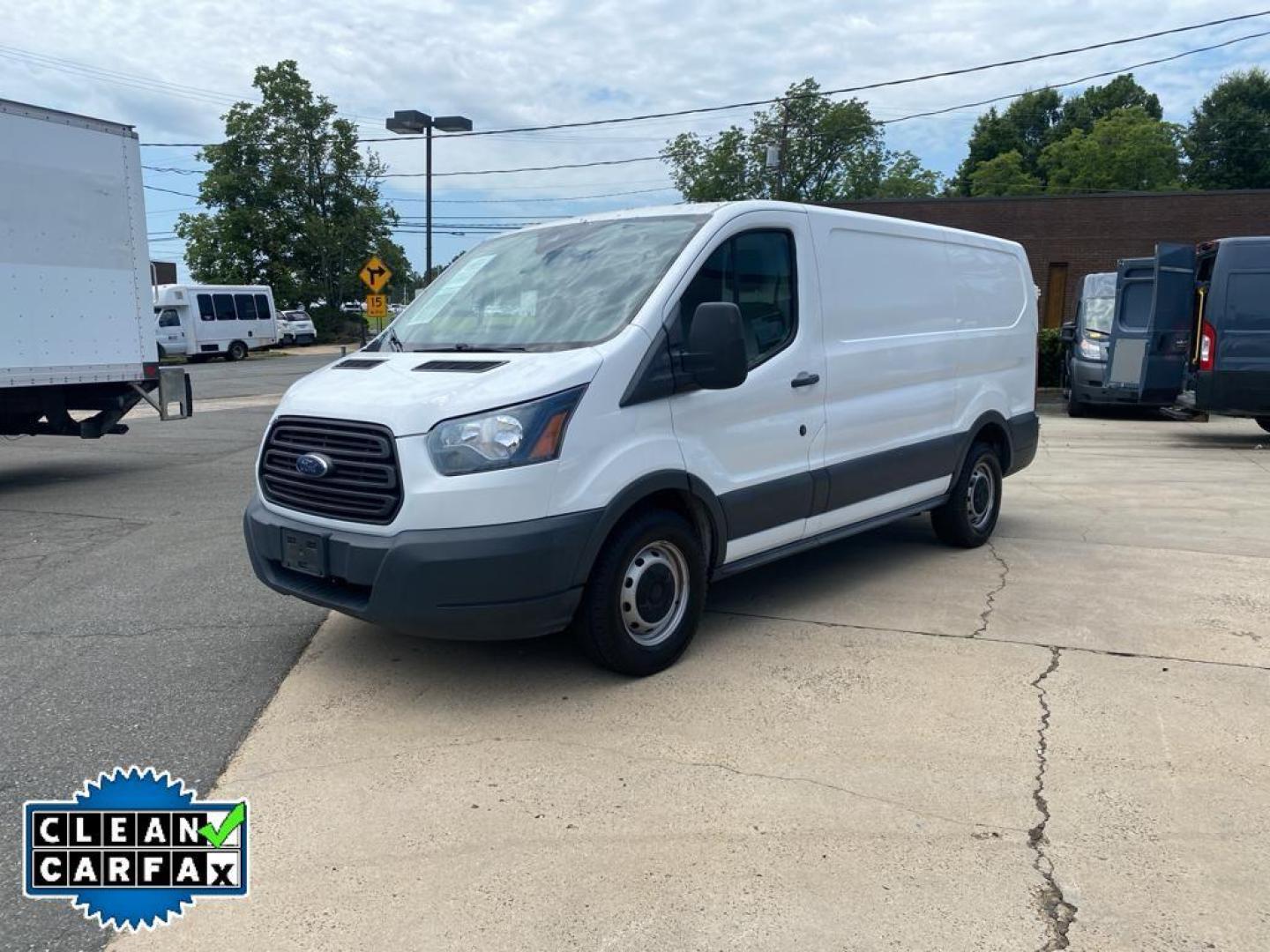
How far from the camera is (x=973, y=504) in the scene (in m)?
6.75

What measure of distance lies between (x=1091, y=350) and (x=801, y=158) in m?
50.8

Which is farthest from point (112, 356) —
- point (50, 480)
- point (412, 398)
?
point (412, 398)

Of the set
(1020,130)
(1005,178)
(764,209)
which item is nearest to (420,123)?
(764,209)

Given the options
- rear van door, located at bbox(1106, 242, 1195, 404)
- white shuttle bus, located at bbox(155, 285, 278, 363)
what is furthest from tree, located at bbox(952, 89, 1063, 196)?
rear van door, located at bbox(1106, 242, 1195, 404)

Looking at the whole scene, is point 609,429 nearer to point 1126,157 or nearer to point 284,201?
point 284,201

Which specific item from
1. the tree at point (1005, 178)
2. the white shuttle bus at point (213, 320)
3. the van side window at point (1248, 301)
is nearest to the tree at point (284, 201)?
the white shuttle bus at point (213, 320)

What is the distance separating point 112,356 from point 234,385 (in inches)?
630

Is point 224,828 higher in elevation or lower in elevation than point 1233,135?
lower

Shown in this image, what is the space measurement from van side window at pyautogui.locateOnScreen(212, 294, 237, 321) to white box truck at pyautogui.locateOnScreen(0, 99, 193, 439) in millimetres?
29164

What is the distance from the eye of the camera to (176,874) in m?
2.90

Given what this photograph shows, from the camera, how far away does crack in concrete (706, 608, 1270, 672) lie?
456cm

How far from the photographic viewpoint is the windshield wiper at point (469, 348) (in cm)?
438

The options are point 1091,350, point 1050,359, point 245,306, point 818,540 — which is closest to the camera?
point 818,540

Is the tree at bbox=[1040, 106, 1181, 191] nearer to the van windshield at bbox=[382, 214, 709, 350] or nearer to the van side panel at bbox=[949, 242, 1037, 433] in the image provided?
the van side panel at bbox=[949, 242, 1037, 433]
